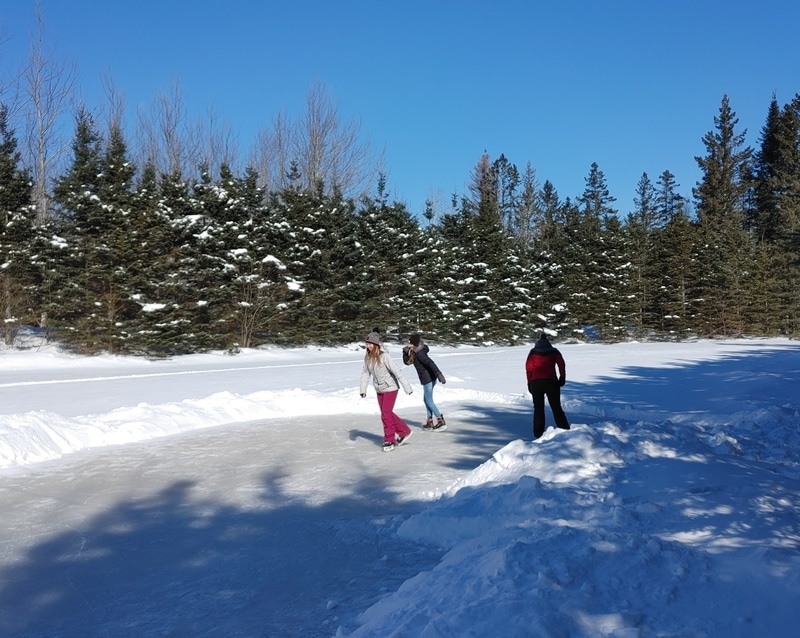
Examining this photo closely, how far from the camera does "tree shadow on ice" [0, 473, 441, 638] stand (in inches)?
178

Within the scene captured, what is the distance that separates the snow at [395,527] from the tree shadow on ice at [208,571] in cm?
2

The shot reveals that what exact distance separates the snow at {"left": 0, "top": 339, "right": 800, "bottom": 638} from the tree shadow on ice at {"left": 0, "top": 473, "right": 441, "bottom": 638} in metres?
0.02

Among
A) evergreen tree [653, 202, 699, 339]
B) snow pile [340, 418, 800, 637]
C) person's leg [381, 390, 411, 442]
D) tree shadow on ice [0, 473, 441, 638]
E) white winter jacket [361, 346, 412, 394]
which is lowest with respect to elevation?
tree shadow on ice [0, 473, 441, 638]

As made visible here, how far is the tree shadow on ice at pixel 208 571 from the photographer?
4520 mm

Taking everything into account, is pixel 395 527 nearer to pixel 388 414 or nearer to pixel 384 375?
pixel 388 414

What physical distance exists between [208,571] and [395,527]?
1824 millimetres

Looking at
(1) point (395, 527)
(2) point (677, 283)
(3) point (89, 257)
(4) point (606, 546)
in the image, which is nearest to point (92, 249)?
(3) point (89, 257)

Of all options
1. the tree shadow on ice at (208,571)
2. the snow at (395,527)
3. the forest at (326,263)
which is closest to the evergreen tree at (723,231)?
the forest at (326,263)

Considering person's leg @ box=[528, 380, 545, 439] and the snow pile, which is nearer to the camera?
the snow pile

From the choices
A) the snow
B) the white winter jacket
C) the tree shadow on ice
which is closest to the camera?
the snow

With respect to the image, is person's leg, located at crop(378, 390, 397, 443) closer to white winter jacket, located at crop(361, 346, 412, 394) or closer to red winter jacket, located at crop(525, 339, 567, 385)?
white winter jacket, located at crop(361, 346, 412, 394)

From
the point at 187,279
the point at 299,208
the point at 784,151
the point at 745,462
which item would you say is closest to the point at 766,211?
the point at 784,151

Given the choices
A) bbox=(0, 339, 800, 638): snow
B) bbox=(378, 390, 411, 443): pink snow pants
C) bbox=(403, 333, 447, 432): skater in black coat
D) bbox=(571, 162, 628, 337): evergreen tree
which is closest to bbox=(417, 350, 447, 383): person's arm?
bbox=(403, 333, 447, 432): skater in black coat

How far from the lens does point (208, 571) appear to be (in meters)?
5.45
